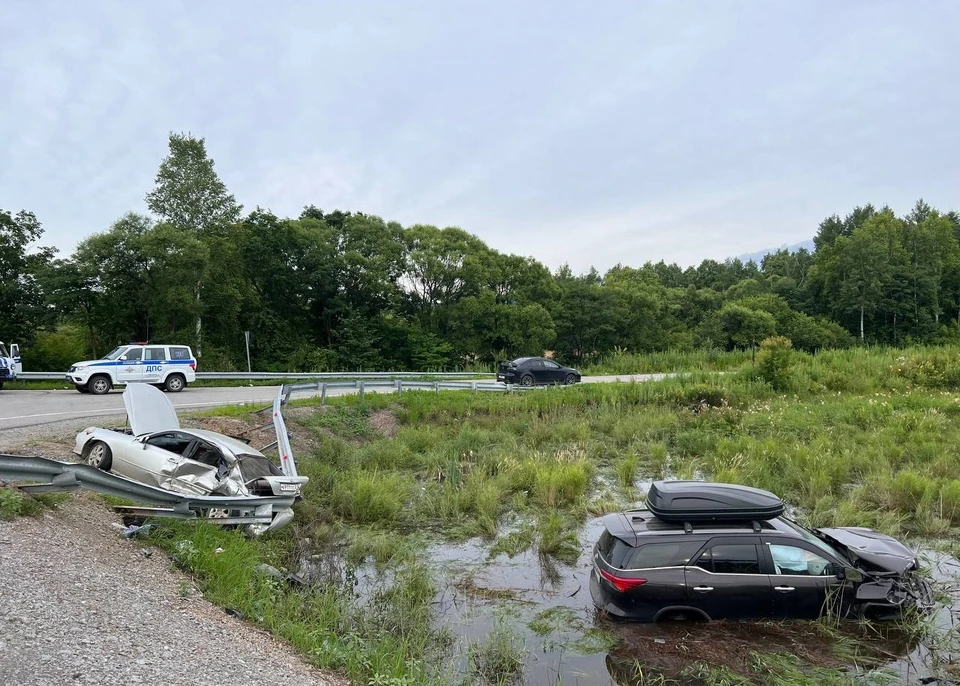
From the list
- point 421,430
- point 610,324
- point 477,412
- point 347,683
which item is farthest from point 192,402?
point 610,324

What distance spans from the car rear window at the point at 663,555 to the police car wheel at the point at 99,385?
2091 cm

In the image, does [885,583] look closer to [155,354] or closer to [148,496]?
[148,496]

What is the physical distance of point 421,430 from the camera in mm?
19297

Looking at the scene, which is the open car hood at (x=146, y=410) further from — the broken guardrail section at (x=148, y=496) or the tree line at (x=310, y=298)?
the tree line at (x=310, y=298)

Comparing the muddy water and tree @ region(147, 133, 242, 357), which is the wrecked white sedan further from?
tree @ region(147, 133, 242, 357)

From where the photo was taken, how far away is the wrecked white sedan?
9.19 m

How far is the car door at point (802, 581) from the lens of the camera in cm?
766

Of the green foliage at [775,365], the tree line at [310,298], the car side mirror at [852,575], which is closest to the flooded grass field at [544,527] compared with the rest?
the car side mirror at [852,575]

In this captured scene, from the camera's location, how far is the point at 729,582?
761 centimetres

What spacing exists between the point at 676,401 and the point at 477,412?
8.44m

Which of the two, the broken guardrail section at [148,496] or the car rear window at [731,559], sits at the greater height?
the broken guardrail section at [148,496]

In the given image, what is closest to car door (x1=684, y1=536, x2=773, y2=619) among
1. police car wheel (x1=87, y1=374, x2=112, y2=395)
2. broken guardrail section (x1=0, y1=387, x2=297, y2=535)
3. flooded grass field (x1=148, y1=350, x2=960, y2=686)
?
flooded grass field (x1=148, y1=350, x2=960, y2=686)

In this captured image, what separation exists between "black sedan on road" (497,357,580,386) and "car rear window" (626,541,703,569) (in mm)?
20305

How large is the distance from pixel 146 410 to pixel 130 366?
13.4 meters
